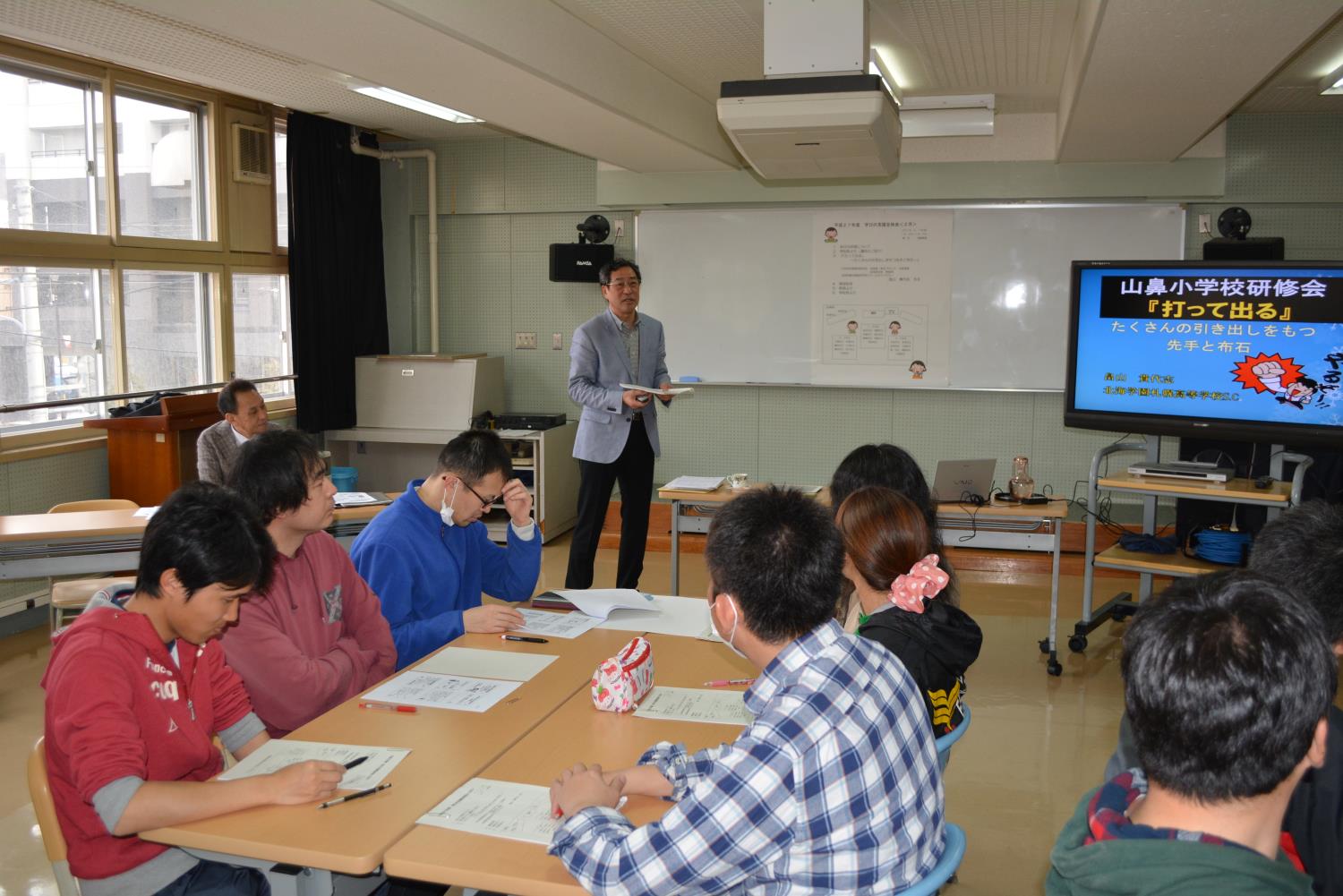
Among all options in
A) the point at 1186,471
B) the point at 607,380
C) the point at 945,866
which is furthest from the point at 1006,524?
the point at 945,866

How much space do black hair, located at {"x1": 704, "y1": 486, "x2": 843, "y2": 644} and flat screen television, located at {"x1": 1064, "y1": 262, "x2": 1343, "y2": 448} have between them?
3.99m

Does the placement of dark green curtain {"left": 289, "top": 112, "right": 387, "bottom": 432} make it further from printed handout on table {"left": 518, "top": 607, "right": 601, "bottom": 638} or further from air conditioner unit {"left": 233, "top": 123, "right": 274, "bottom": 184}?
printed handout on table {"left": 518, "top": 607, "right": 601, "bottom": 638}

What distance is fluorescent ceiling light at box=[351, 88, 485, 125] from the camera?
17.9 feet

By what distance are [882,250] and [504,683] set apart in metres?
5.25

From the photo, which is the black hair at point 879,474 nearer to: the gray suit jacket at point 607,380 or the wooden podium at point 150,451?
the gray suit jacket at point 607,380

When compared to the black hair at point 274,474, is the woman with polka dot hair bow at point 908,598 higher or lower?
lower

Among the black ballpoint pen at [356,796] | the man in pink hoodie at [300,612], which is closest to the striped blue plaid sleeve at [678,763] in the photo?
the black ballpoint pen at [356,796]

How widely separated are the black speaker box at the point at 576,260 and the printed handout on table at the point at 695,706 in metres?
5.24

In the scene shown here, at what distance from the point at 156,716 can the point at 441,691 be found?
645 millimetres

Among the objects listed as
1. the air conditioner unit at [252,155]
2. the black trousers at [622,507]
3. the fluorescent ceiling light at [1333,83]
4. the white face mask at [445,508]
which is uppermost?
the fluorescent ceiling light at [1333,83]

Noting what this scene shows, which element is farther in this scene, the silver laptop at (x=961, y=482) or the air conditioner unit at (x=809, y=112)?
the silver laptop at (x=961, y=482)

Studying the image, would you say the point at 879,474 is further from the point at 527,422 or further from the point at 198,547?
the point at 527,422

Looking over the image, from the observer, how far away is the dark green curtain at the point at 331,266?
703 centimetres

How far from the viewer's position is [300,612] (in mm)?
2600
